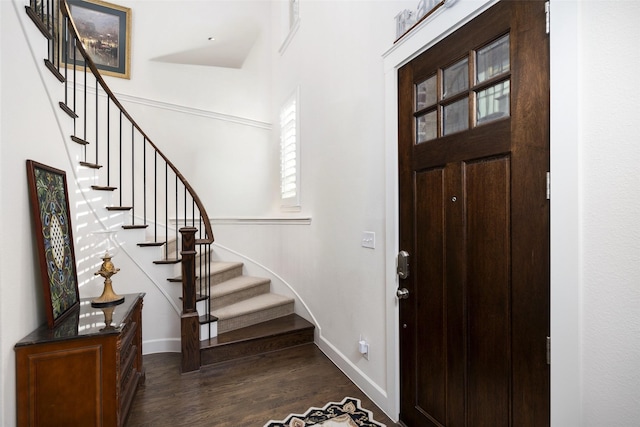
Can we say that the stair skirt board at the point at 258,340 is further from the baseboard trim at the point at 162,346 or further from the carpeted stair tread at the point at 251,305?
the baseboard trim at the point at 162,346

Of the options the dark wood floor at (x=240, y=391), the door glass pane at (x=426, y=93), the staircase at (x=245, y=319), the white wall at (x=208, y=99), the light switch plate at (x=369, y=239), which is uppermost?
the white wall at (x=208, y=99)

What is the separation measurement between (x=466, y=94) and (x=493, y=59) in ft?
0.57

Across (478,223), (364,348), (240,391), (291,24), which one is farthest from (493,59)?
(291,24)

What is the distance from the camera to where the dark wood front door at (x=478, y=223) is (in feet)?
3.96

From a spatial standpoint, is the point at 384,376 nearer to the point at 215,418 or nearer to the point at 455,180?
the point at 215,418

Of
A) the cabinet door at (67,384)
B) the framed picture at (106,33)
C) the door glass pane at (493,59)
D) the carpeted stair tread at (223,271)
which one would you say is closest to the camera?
the door glass pane at (493,59)

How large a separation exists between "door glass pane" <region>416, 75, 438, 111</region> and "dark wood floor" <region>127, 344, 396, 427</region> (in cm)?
197

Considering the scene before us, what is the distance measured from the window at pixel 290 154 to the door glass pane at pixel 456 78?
87.7 inches

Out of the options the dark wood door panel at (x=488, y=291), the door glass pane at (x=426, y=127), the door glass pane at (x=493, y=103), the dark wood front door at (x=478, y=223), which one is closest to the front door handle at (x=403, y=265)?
the dark wood front door at (x=478, y=223)

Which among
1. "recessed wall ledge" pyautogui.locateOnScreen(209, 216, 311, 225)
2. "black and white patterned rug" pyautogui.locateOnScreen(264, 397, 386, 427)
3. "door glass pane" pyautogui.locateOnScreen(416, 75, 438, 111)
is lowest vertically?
"black and white patterned rug" pyautogui.locateOnScreen(264, 397, 386, 427)


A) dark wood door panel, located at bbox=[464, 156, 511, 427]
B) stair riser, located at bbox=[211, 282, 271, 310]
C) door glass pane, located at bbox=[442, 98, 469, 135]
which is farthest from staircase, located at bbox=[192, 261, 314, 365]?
door glass pane, located at bbox=[442, 98, 469, 135]

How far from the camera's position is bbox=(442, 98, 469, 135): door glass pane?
153 centimetres

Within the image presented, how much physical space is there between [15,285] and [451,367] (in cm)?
213

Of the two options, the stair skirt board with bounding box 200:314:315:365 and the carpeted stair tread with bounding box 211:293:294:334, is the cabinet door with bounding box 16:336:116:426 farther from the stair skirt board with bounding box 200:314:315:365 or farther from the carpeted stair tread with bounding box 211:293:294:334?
the carpeted stair tread with bounding box 211:293:294:334
